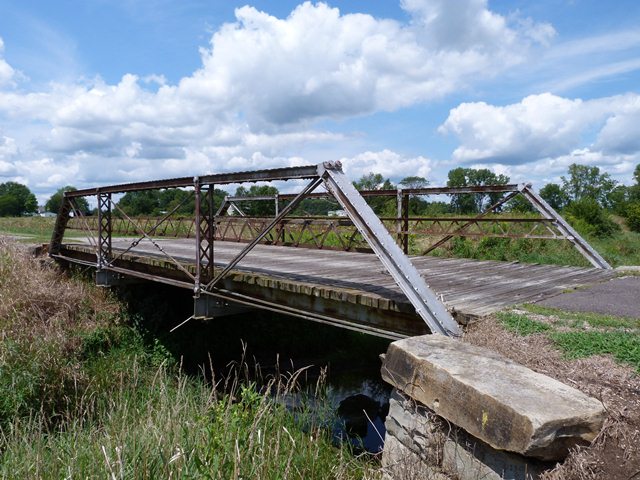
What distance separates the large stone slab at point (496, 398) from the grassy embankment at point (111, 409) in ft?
2.58

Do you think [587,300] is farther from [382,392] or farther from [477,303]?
[382,392]

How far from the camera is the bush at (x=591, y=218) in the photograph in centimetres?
2164

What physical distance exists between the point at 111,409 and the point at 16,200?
101909 mm

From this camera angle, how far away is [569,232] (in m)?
8.75

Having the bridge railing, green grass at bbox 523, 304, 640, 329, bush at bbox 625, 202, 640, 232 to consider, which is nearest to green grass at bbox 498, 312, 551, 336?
green grass at bbox 523, 304, 640, 329

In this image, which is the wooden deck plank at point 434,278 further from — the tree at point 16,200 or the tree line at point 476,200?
the tree at point 16,200

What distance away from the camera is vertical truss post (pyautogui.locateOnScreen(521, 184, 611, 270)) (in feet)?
28.0

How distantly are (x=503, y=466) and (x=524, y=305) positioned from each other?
2.63 meters

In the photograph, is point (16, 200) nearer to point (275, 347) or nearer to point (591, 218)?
point (275, 347)

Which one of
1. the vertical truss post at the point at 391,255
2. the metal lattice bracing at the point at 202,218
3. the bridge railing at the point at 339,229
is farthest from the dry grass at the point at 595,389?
the bridge railing at the point at 339,229

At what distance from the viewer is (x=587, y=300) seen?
570 centimetres

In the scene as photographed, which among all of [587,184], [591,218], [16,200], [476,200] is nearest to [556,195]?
[587,184]

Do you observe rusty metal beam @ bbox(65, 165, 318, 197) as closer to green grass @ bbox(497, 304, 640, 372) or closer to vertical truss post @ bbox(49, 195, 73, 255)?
green grass @ bbox(497, 304, 640, 372)

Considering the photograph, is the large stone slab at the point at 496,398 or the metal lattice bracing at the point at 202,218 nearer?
the large stone slab at the point at 496,398
